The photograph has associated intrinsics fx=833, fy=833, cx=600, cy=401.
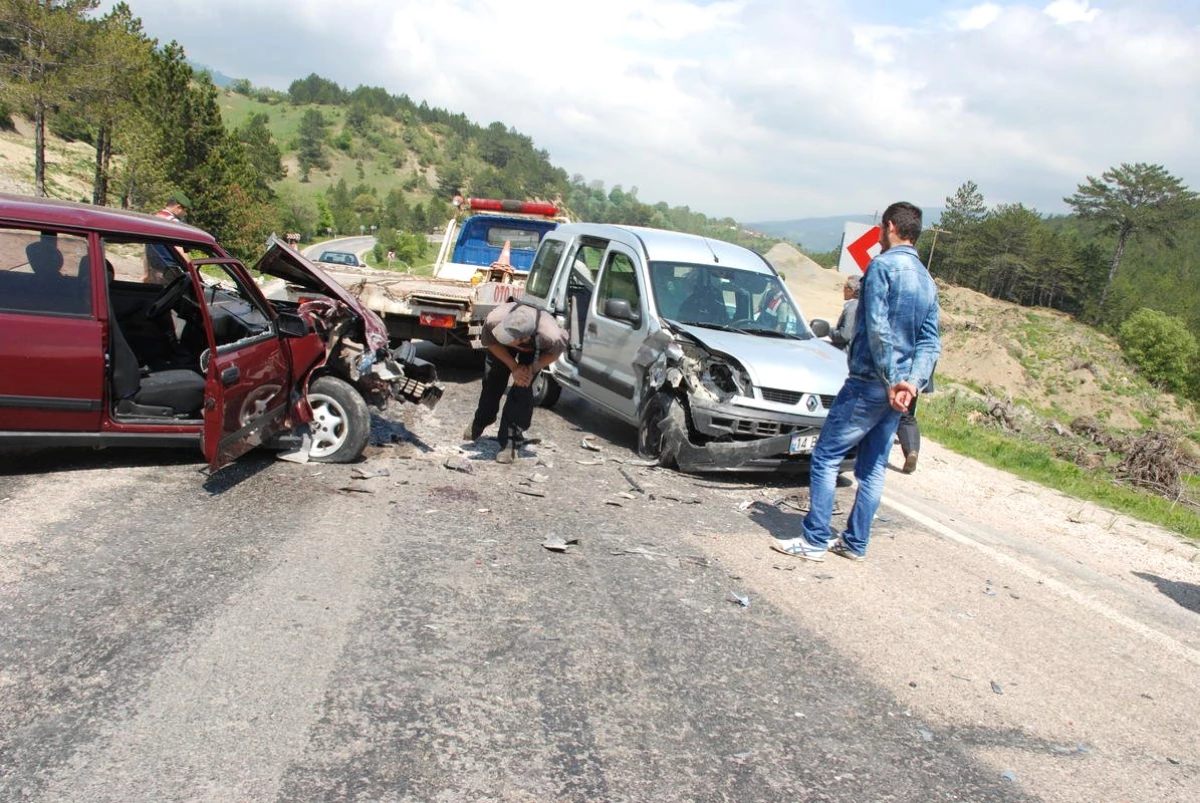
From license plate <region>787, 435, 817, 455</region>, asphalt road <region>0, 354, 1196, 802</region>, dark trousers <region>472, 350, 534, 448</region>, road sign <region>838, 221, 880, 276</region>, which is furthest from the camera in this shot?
road sign <region>838, 221, 880, 276</region>

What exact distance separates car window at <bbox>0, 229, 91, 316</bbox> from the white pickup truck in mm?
4422

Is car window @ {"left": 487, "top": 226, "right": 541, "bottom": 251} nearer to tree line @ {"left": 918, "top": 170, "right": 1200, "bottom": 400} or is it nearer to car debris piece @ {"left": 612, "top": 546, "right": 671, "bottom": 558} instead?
car debris piece @ {"left": 612, "top": 546, "right": 671, "bottom": 558}

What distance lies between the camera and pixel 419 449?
23.1 ft

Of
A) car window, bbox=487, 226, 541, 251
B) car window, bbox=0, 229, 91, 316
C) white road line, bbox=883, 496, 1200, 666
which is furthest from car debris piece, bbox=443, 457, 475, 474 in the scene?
car window, bbox=487, 226, 541, 251

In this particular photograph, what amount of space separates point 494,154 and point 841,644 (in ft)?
537

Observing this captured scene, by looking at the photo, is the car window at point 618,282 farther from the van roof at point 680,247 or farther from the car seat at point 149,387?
the car seat at point 149,387

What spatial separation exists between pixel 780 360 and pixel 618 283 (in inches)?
80.6

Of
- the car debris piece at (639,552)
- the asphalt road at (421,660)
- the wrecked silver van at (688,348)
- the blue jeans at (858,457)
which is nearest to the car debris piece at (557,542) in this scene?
the asphalt road at (421,660)

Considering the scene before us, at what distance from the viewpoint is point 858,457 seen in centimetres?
536

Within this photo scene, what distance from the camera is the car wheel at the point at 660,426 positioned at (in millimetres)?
6930

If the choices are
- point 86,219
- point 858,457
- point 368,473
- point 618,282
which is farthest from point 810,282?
point 86,219

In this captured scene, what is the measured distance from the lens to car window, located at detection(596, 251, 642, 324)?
26.0 ft

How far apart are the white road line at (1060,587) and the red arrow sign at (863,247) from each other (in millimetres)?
4673

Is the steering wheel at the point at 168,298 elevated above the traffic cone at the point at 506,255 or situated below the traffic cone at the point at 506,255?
below
